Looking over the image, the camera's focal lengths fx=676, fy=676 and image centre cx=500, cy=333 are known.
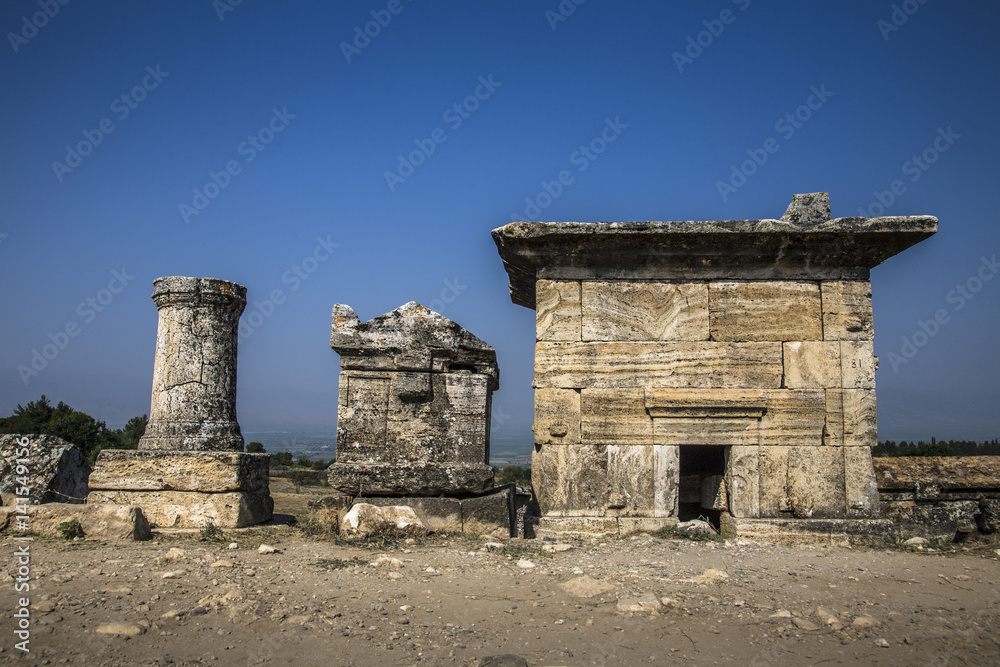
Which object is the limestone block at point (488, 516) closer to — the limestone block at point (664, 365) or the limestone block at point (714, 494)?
the limestone block at point (664, 365)

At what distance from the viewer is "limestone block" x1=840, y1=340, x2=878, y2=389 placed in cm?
602

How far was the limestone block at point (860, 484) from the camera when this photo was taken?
5945 mm

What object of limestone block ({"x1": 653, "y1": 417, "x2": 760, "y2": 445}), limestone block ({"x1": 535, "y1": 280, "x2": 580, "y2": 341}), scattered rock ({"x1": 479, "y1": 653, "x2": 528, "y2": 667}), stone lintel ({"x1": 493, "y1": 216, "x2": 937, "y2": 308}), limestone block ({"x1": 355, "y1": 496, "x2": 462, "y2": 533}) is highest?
stone lintel ({"x1": 493, "y1": 216, "x2": 937, "y2": 308})

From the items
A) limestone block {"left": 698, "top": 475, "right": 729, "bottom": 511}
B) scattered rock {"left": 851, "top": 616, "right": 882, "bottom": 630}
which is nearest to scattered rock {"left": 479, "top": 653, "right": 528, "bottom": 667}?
scattered rock {"left": 851, "top": 616, "right": 882, "bottom": 630}

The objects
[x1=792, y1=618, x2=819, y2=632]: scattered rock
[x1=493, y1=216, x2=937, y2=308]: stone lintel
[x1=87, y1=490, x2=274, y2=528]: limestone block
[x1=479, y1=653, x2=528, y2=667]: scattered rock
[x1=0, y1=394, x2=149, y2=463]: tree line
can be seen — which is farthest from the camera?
[x1=0, y1=394, x2=149, y2=463]: tree line

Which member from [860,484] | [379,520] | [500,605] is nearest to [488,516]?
[379,520]

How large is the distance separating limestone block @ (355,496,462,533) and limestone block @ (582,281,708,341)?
1918mm

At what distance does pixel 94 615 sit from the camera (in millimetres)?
3363

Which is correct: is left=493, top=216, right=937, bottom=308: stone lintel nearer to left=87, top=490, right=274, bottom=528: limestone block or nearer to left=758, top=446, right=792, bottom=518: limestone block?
left=758, top=446, right=792, bottom=518: limestone block

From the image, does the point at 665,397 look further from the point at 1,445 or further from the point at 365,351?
the point at 1,445

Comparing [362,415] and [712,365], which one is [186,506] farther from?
[712,365]

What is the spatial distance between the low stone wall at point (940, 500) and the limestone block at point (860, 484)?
0.24 metres

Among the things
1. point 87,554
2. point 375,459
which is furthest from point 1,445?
point 375,459

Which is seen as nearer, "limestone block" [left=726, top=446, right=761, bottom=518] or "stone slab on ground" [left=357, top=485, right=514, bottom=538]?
"stone slab on ground" [left=357, top=485, right=514, bottom=538]
